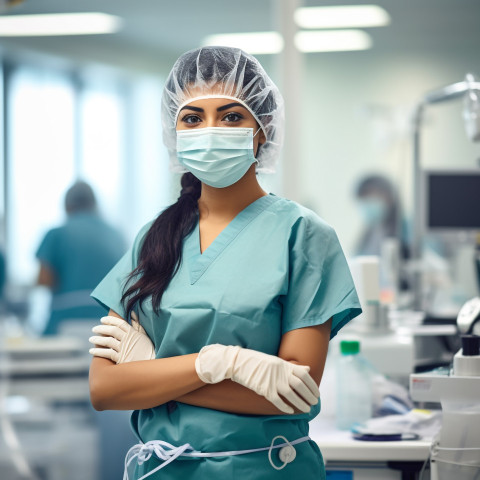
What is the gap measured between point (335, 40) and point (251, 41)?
0.80 meters

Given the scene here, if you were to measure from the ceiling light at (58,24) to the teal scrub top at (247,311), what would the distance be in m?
4.18

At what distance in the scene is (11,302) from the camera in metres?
4.86

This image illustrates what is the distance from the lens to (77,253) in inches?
135

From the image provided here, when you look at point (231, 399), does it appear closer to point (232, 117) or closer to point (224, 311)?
point (224, 311)

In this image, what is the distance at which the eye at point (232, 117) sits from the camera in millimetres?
1174

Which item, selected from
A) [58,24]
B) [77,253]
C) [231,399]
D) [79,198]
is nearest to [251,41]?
[58,24]

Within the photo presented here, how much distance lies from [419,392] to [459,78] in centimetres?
501

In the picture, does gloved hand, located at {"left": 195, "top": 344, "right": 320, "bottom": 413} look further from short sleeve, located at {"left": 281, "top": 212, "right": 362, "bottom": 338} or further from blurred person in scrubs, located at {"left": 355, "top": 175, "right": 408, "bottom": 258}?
blurred person in scrubs, located at {"left": 355, "top": 175, "right": 408, "bottom": 258}

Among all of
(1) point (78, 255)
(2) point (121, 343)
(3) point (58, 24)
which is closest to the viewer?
(2) point (121, 343)

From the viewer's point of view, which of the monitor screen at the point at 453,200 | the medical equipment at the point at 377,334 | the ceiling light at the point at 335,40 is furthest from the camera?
the ceiling light at the point at 335,40

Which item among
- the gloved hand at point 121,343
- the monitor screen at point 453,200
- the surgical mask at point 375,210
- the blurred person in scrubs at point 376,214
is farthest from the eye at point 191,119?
the surgical mask at point 375,210

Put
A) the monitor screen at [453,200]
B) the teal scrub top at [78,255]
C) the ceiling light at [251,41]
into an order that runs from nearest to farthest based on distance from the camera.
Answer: the monitor screen at [453,200]
the teal scrub top at [78,255]
the ceiling light at [251,41]

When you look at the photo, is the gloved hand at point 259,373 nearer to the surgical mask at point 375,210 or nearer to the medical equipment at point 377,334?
the medical equipment at point 377,334

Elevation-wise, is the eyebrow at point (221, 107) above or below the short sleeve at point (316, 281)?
above
